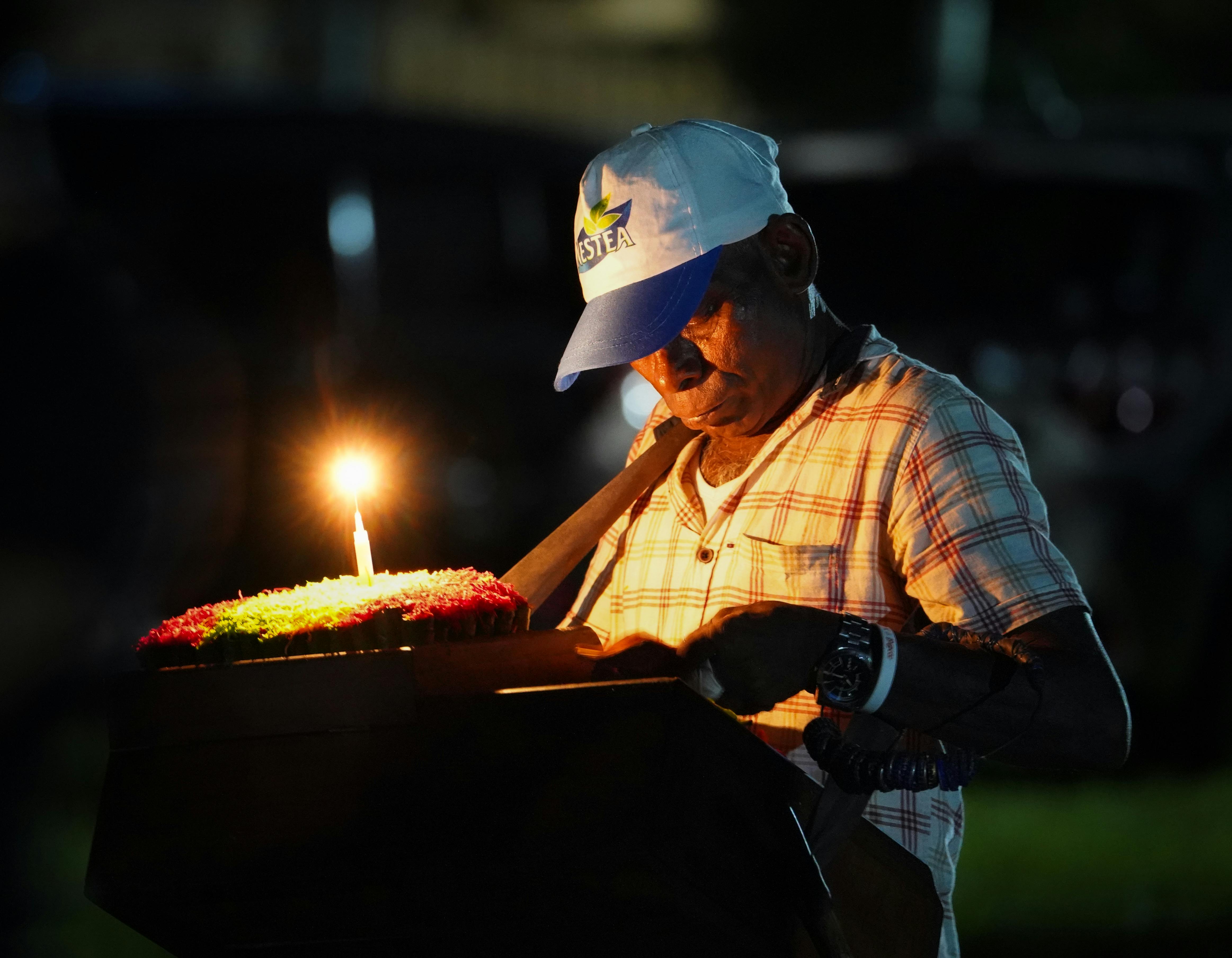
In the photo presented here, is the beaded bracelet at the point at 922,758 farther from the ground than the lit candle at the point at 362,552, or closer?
closer

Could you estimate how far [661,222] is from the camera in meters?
2.29

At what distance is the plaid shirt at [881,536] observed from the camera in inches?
78.2

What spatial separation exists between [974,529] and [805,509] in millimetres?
382

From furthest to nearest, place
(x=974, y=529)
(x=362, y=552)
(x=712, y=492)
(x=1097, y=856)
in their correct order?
(x=1097, y=856), (x=712, y=492), (x=362, y=552), (x=974, y=529)

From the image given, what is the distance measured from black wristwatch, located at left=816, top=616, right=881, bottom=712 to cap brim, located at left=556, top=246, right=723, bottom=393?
28.7 inches

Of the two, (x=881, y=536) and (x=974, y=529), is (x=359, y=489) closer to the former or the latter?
(x=881, y=536)

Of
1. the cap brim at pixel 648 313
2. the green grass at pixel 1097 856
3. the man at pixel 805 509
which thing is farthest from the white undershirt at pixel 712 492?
the green grass at pixel 1097 856

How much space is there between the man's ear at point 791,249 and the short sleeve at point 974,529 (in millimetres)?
422

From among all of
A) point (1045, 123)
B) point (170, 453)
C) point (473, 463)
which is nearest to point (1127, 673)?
point (1045, 123)

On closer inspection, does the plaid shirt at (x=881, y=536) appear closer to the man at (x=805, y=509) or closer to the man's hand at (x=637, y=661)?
the man at (x=805, y=509)

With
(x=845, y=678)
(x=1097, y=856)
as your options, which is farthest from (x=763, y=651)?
(x=1097, y=856)

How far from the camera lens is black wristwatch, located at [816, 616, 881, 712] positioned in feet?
5.80

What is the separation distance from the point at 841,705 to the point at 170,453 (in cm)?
858

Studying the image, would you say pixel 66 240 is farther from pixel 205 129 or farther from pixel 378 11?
pixel 378 11
